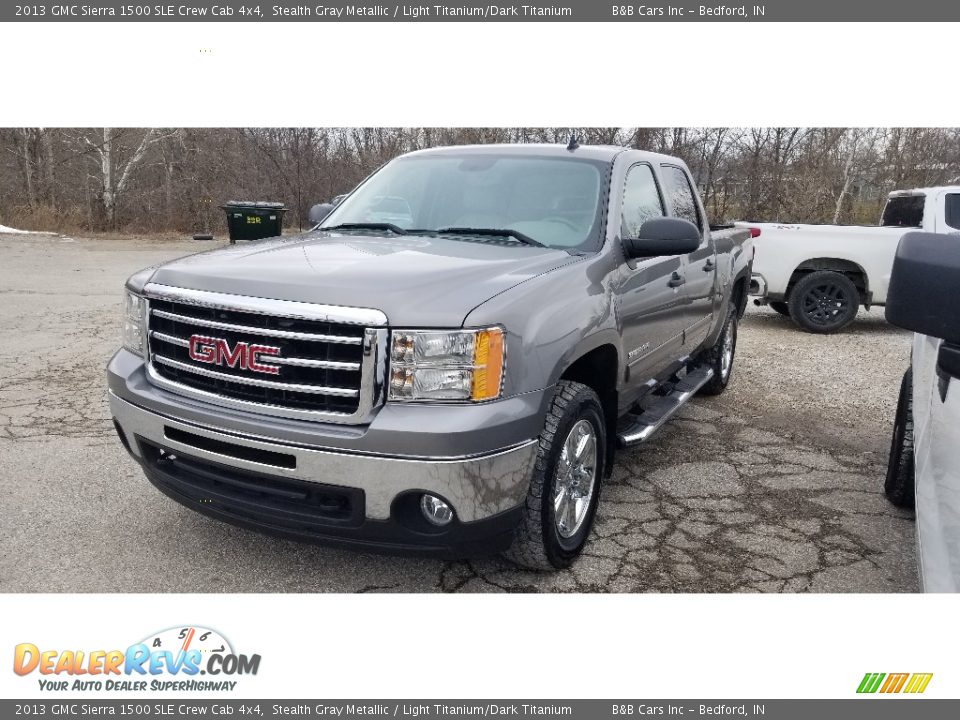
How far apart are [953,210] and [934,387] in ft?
21.0

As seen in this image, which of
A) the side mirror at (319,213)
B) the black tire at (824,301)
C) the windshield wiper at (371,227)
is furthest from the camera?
the black tire at (824,301)

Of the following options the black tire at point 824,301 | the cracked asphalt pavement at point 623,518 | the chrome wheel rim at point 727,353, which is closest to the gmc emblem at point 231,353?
the cracked asphalt pavement at point 623,518

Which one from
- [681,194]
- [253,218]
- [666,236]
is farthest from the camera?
[253,218]

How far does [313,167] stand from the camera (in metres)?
25.3

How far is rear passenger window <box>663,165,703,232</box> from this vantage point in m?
5.14

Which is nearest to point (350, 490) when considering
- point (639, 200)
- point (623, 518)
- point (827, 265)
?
point (623, 518)

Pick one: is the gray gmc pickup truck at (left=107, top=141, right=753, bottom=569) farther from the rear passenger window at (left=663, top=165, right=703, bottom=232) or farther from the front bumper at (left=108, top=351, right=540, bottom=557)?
the rear passenger window at (left=663, top=165, right=703, bottom=232)

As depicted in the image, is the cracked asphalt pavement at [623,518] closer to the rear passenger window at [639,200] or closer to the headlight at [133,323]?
the headlight at [133,323]

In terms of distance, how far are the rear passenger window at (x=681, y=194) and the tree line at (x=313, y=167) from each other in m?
13.9

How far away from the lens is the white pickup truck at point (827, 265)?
9570 millimetres

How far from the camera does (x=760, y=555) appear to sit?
3.61 metres

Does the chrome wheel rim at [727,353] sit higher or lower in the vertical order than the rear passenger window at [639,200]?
lower

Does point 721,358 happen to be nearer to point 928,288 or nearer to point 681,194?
point 681,194

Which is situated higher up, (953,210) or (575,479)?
(953,210)
